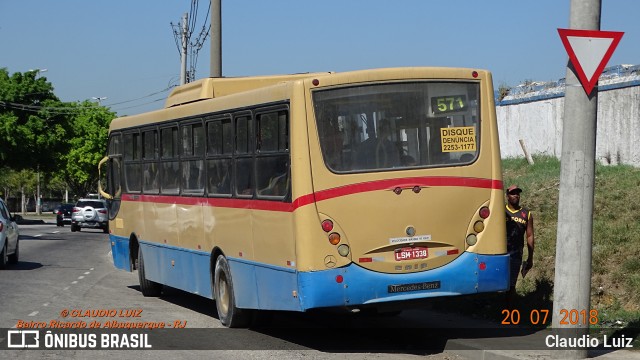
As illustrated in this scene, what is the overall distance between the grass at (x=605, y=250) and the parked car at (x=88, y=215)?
37.9m

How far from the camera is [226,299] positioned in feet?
47.5

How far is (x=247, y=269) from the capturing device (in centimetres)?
1345

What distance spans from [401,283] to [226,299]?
3.46 meters

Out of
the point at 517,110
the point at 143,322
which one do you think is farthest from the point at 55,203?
the point at 143,322

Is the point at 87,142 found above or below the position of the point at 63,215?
above

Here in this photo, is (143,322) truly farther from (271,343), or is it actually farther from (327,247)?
(327,247)

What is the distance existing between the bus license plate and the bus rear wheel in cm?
299

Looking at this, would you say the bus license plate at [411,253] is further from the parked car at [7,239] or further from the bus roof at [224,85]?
the parked car at [7,239]

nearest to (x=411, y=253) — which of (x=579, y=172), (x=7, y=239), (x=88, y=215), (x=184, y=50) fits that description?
(x=579, y=172)

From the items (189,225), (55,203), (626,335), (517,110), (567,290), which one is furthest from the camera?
(55,203)

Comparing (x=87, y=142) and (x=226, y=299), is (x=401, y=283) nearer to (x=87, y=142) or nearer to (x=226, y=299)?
(x=226, y=299)

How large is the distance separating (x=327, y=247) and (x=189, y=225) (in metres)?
4.86

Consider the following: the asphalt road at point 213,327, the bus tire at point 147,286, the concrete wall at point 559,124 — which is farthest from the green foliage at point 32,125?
the bus tire at point 147,286

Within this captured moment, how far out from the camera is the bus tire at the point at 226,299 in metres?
14.0
